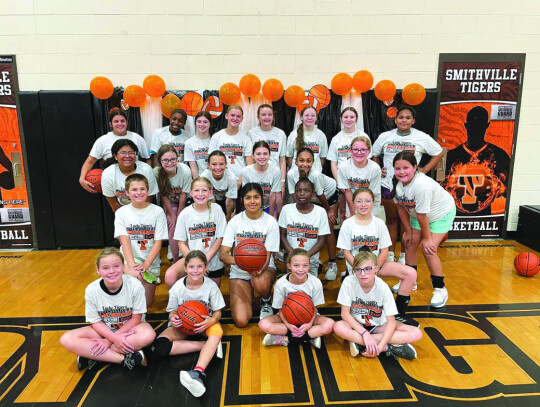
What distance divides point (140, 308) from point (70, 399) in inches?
29.2

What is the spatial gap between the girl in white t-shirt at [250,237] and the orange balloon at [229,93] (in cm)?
182

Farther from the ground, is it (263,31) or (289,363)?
(263,31)

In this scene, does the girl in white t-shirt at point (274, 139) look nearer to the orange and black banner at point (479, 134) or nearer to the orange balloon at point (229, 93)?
the orange balloon at point (229, 93)

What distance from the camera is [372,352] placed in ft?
10.2

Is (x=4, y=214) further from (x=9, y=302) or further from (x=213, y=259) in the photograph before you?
(x=213, y=259)

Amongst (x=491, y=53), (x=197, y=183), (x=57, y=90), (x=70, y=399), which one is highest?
(x=491, y=53)

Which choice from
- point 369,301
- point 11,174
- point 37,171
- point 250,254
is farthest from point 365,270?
point 11,174

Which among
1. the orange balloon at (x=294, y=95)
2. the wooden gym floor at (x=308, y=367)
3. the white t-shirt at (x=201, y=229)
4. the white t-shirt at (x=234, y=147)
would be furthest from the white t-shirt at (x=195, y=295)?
the orange balloon at (x=294, y=95)

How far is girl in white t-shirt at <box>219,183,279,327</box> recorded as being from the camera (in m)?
3.74

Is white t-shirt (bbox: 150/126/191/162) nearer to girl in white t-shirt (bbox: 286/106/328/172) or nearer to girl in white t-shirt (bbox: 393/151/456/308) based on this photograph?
girl in white t-shirt (bbox: 286/106/328/172)

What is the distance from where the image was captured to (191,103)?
5.31 meters

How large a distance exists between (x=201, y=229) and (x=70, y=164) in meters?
2.68

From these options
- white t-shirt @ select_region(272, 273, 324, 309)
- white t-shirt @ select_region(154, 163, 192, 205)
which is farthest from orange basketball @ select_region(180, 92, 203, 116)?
white t-shirt @ select_region(272, 273, 324, 309)

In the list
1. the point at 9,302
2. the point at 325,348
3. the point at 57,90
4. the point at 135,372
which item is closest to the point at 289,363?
the point at 325,348
